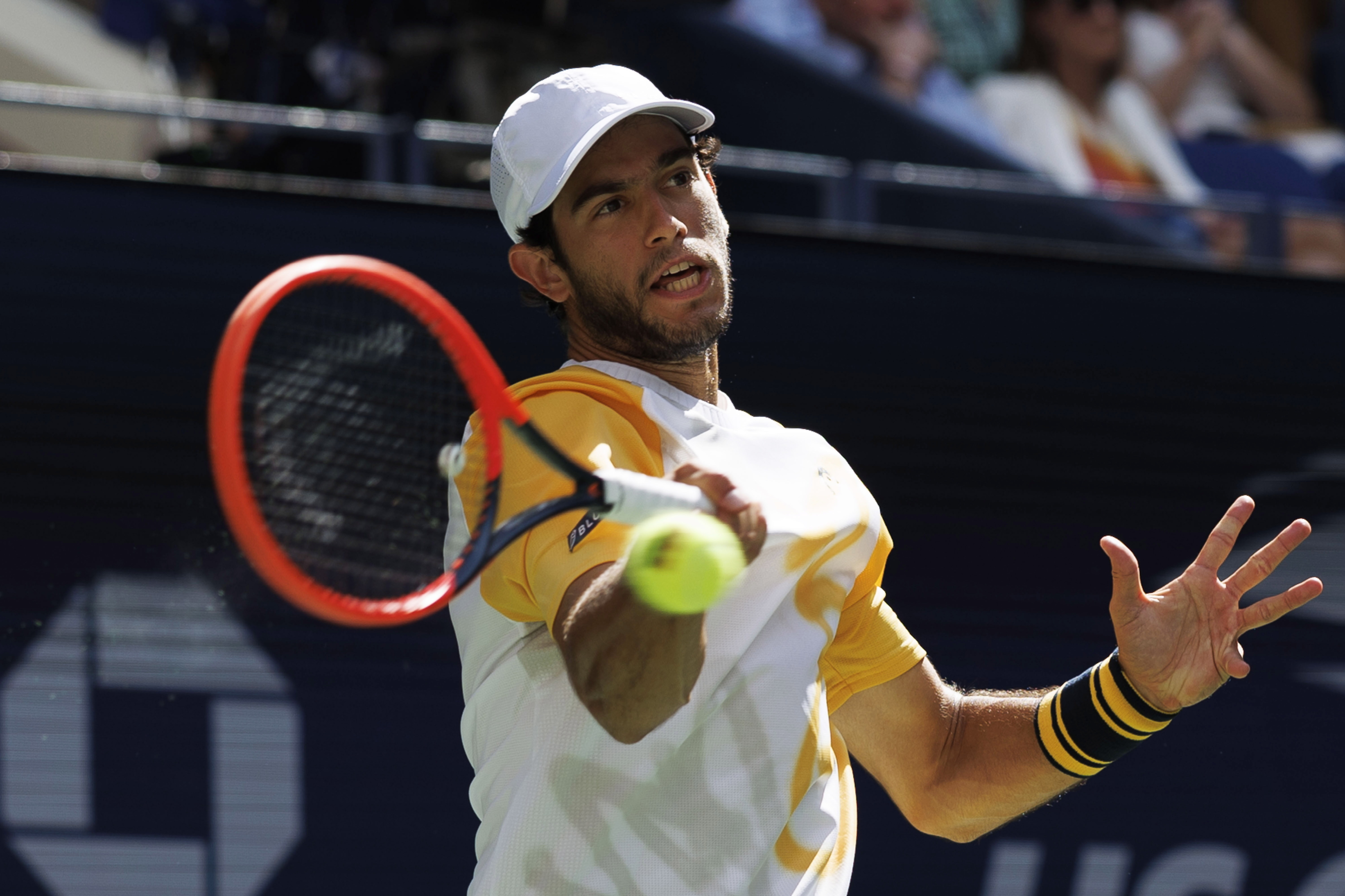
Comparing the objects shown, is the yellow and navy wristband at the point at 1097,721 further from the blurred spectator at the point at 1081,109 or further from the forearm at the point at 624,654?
the blurred spectator at the point at 1081,109

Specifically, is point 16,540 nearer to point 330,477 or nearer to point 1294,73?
point 330,477

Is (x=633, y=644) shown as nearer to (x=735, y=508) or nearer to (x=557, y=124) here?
(x=735, y=508)

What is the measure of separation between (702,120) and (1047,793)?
105 centimetres

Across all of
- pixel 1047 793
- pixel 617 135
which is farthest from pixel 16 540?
pixel 1047 793

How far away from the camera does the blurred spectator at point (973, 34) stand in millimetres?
5516

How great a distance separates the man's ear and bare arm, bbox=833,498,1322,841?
716mm

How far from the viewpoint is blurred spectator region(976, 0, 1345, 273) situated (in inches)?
209

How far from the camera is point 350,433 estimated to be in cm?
214

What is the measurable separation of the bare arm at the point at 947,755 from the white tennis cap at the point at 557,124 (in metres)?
0.84

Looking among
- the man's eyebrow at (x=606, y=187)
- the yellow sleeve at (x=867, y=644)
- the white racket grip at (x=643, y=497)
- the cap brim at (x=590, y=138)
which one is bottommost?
the yellow sleeve at (x=867, y=644)

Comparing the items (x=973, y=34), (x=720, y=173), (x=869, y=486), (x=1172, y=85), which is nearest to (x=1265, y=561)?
(x=869, y=486)

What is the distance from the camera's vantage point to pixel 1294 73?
6.39m

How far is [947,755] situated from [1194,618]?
0.39m

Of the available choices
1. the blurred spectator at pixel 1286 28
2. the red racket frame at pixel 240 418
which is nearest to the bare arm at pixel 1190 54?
the blurred spectator at pixel 1286 28
